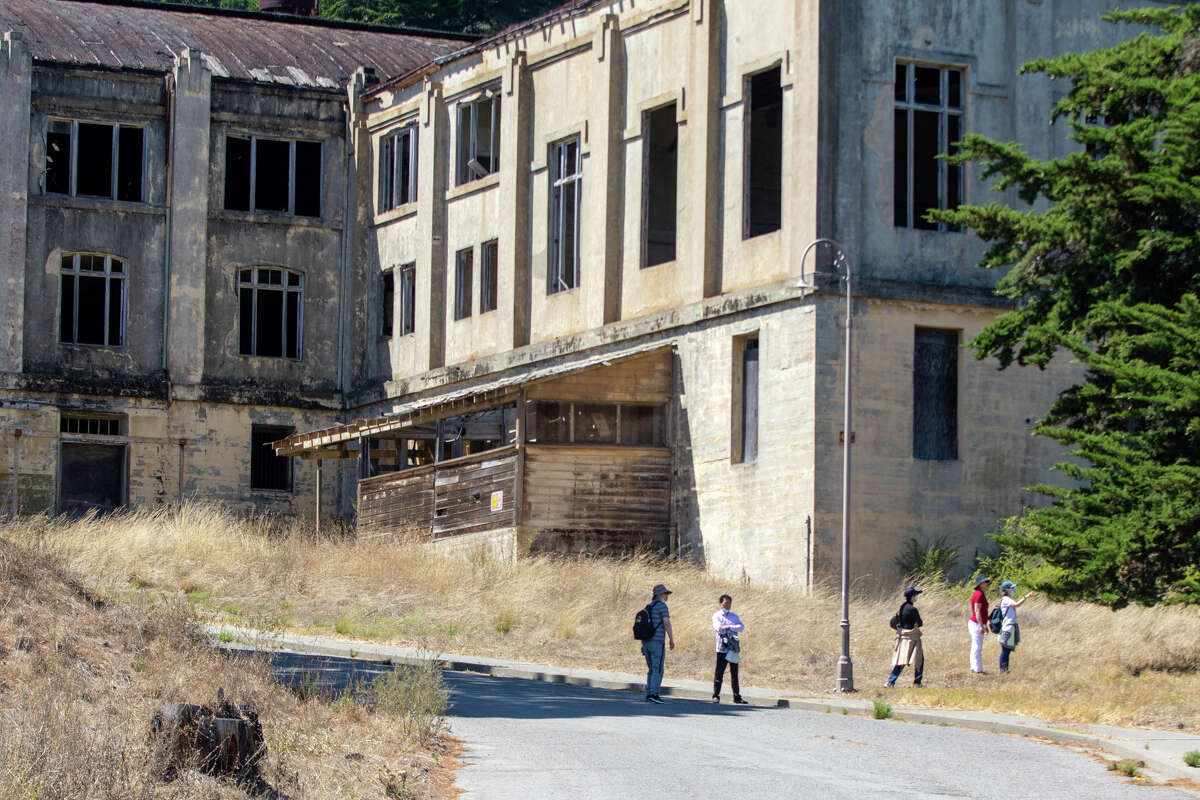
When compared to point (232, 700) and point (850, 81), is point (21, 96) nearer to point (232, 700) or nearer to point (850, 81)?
point (850, 81)

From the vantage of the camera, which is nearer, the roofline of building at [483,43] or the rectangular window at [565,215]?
the rectangular window at [565,215]

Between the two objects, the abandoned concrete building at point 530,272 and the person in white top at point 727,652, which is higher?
the abandoned concrete building at point 530,272

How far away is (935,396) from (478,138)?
51.6ft

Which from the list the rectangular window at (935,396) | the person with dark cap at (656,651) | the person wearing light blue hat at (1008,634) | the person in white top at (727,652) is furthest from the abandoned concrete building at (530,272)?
the person with dark cap at (656,651)

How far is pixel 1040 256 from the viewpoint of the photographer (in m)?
29.7

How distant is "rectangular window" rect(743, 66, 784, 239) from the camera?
125 ft

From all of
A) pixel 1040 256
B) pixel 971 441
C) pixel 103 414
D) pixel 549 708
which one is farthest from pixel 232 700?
pixel 103 414

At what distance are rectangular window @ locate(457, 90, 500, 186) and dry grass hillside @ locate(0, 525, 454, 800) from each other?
24.2 meters

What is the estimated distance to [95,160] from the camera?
48969mm

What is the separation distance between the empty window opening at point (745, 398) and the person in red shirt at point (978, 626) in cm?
888

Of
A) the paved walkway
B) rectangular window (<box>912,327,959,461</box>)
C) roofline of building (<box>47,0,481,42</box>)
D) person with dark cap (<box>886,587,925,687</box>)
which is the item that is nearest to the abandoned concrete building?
rectangular window (<box>912,327,959,461</box>)

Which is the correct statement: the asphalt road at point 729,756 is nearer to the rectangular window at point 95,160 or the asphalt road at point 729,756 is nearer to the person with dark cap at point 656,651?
the person with dark cap at point 656,651

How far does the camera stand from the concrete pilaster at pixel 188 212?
160 ft

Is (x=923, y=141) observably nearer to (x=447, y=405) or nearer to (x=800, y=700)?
(x=447, y=405)
